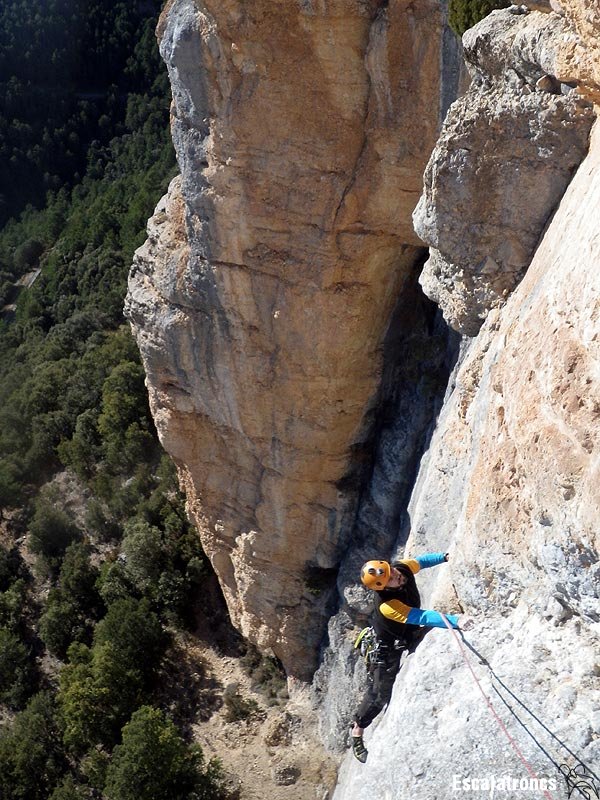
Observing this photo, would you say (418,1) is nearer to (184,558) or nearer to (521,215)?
(521,215)

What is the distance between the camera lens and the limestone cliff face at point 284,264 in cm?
1032

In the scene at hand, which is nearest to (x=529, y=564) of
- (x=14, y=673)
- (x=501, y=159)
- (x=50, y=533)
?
(x=501, y=159)

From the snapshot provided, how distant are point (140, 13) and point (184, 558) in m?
40.2

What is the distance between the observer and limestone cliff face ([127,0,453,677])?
1032cm

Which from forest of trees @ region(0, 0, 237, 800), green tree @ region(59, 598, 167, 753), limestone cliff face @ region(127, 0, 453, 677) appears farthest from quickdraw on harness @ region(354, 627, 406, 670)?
green tree @ region(59, 598, 167, 753)

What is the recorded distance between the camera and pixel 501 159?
7.62 meters

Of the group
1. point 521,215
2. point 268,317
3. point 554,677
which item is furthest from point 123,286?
point 554,677

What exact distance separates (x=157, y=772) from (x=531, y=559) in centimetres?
1186

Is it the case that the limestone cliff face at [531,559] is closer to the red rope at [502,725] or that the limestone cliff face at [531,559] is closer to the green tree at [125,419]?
the red rope at [502,725]

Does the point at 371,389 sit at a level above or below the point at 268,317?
below

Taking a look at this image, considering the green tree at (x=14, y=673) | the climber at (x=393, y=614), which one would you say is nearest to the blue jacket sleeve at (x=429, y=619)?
the climber at (x=393, y=614)

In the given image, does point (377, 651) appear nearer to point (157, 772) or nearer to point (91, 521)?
point (157, 772)

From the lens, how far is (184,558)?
776 inches

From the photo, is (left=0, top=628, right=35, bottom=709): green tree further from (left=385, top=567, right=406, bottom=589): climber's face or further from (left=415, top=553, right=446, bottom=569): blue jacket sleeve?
(left=415, top=553, right=446, bottom=569): blue jacket sleeve
